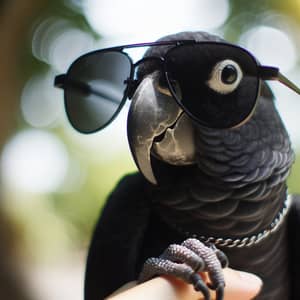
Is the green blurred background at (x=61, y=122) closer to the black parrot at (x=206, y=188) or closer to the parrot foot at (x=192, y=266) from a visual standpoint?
the black parrot at (x=206, y=188)

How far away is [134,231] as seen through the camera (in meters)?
0.49

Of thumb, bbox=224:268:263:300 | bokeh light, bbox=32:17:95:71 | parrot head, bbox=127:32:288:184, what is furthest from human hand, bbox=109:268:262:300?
bokeh light, bbox=32:17:95:71

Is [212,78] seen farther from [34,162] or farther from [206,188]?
[34,162]

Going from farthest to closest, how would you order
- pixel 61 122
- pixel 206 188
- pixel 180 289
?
pixel 61 122
pixel 206 188
pixel 180 289

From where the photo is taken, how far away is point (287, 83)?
41cm

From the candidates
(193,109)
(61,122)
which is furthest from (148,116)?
(61,122)

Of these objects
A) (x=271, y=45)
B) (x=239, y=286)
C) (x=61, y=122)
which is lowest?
(x=239, y=286)

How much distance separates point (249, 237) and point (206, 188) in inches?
2.4

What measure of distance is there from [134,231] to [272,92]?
0.64ft

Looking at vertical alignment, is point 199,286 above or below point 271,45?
below

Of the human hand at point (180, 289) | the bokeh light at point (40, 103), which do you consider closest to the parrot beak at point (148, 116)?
the human hand at point (180, 289)

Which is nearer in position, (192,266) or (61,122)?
(192,266)

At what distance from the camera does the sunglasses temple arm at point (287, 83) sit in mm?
392

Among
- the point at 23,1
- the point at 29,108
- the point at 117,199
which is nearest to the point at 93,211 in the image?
the point at 117,199
